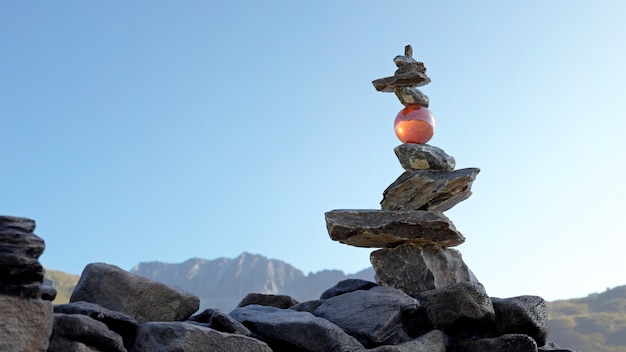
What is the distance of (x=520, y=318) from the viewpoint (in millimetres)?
8766

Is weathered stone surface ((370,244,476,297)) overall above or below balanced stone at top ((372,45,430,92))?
below

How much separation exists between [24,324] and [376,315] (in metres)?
4.38

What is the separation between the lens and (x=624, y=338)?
79.2 meters

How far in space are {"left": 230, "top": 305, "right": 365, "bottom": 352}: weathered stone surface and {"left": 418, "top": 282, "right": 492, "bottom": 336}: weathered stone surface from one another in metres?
Result: 1.57

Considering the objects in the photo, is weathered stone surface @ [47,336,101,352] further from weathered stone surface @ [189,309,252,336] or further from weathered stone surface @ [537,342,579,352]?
weathered stone surface @ [537,342,579,352]

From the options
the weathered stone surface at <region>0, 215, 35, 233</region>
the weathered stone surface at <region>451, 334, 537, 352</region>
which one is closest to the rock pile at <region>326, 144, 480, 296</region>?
the weathered stone surface at <region>451, 334, 537, 352</region>

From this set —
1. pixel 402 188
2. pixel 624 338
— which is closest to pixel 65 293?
pixel 624 338

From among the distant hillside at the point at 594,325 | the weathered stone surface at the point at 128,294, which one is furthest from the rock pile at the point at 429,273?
the distant hillside at the point at 594,325

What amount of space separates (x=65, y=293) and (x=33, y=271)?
445 feet

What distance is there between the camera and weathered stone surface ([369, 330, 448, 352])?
24.5 feet

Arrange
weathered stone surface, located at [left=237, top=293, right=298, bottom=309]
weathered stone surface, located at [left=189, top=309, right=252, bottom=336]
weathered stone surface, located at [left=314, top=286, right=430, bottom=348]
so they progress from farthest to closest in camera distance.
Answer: weathered stone surface, located at [left=237, top=293, right=298, bottom=309]
weathered stone surface, located at [left=314, top=286, right=430, bottom=348]
weathered stone surface, located at [left=189, top=309, right=252, bottom=336]

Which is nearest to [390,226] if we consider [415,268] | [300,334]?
[415,268]

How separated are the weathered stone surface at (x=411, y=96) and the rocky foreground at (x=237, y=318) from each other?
3.10 m

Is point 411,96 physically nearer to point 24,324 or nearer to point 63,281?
point 24,324
